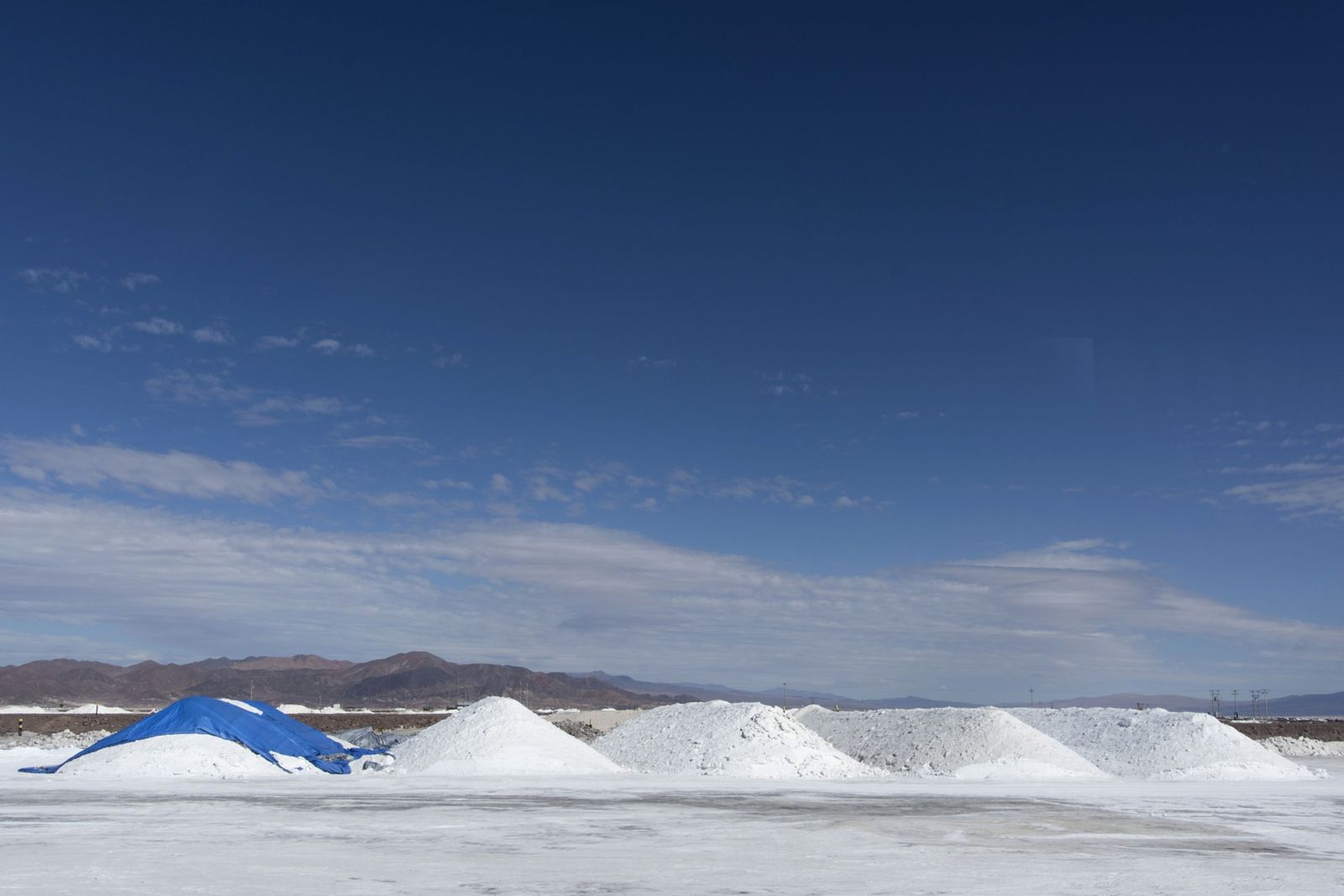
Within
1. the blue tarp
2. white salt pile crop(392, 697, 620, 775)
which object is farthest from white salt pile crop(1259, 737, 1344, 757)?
the blue tarp

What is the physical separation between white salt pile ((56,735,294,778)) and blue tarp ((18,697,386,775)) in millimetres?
401

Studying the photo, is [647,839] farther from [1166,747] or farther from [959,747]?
[1166,747]

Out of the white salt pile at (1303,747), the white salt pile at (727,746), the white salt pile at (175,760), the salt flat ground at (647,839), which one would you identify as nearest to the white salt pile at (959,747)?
the white salt pile at (727,746)

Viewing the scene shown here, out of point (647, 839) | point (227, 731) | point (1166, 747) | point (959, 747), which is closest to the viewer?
point (647, 839)

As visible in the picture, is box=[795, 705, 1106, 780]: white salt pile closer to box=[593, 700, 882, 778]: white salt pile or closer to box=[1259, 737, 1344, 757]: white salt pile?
box=[593, 700, 882, 778]: white salt pile

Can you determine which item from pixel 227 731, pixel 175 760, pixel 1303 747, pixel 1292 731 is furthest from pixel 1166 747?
pixel 1292 731

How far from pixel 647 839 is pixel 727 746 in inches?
655

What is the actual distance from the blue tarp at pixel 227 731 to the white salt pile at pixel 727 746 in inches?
354

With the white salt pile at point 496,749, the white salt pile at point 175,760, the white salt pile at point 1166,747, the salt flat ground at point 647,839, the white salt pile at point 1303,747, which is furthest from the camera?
the white salt pile at point 1303,747

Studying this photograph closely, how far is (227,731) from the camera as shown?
103 feet

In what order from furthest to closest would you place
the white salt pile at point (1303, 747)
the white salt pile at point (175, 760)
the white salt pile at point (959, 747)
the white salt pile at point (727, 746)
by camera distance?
the white salt pile at point (1303, 747)
the white salt pile at point (959, 747)
the white salt pile at point (727, 746)
the white salt pile at point (175, 760)

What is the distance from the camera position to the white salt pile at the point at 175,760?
2878 cm

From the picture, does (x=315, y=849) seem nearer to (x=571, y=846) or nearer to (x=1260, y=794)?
(x=571, y=846)

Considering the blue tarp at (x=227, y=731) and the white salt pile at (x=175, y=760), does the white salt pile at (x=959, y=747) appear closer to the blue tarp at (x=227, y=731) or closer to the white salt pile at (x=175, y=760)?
the blue tarp at (x=227, y=731)
